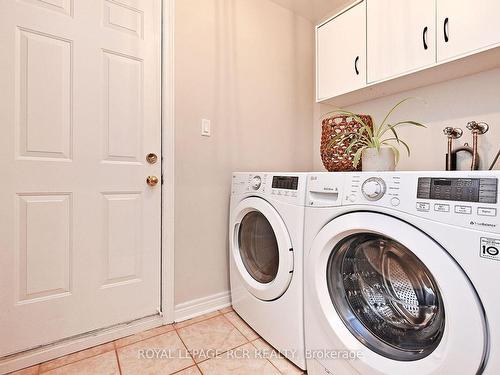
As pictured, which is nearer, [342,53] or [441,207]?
[441,207]

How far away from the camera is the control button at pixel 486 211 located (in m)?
0.60

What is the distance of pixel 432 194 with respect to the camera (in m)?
0.70

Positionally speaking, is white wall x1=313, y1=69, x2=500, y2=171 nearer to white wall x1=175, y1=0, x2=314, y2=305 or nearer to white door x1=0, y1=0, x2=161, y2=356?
white wall x1=175, y1=0, x2=314, y2=305

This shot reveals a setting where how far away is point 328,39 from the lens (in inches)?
66.5

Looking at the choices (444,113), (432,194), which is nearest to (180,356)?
(432,194)

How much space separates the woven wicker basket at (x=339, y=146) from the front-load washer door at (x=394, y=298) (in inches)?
23.0

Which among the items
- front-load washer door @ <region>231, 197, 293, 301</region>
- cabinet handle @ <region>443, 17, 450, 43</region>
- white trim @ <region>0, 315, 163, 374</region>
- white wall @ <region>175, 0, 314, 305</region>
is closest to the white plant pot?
front-load washer door @ <region>231, 197, 293, 301</region>

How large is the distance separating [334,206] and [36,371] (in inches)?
58.6

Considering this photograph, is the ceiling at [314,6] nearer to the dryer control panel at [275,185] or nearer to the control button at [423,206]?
the dryer control panel at [275,185]

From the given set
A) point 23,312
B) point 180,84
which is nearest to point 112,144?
point 180,84

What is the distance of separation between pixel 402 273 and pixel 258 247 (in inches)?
30.4

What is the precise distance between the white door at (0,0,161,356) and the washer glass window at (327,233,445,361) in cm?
103

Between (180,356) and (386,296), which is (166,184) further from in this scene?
(386,296)

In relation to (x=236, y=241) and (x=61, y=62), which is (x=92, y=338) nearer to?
(x=236, y=241)
